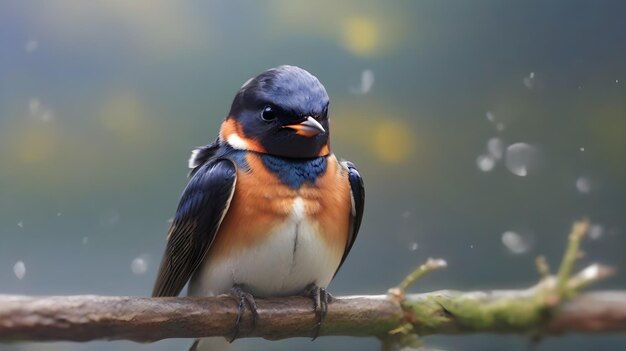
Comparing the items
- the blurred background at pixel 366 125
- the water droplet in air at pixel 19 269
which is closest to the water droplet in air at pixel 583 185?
the blurred background at pixel 366 125

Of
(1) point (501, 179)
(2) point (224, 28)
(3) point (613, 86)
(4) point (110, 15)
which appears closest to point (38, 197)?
(4) point (110, 15)

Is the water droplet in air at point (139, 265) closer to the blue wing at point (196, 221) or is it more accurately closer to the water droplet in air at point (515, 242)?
the blue wing at point (196, 221)

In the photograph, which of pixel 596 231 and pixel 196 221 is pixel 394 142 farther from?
pixel 196 221

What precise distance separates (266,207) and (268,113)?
149 millimetres

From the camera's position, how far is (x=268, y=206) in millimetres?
1180

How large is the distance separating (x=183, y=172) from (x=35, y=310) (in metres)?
0.67

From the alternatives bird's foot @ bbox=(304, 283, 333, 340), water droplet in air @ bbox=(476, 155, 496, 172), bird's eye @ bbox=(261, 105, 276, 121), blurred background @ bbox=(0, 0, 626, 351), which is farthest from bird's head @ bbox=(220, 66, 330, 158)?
water droplet in air @ bbox=(476, 155, 496, 172)

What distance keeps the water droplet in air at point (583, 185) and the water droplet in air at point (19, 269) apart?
3.79ft

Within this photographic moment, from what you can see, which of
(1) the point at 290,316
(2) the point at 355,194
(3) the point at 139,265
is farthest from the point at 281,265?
(3) the point at 139,265

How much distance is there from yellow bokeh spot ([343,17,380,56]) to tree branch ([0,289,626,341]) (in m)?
0.56

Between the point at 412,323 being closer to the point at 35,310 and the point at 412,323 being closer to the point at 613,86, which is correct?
the point at 35,310

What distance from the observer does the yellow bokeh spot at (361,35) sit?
5.42 feet

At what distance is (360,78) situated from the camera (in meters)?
1.65

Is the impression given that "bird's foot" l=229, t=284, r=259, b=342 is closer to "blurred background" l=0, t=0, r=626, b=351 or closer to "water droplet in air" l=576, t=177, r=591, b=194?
"blurred background" l=0, t=0, r=626, b=351
